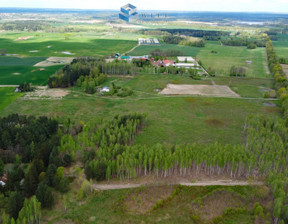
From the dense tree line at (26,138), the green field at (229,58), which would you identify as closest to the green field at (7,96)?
the dense tree line at (26,138)

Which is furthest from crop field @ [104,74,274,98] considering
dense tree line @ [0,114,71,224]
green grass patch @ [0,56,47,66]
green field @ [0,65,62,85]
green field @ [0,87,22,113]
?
green grass patch @ [0,56,47,66]

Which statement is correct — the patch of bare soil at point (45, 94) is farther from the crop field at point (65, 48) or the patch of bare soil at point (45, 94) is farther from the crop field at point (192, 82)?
the crop field at point (65, 48)

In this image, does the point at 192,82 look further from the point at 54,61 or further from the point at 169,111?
the point at 54,61

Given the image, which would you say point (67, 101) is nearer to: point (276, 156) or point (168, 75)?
point (168, 75)

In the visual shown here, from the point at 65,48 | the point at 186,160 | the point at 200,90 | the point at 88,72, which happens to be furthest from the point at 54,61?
the point at 186,160

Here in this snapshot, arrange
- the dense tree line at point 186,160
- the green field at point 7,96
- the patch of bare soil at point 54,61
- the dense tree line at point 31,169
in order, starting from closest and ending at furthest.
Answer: the dense tree line at point 31,169 < the dense tree line at point 186,160 < the green field at point 7,96 < the patch of bare soil at point 54,61
